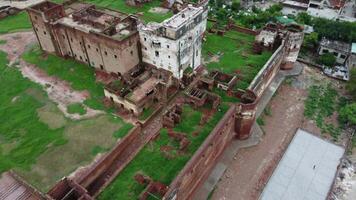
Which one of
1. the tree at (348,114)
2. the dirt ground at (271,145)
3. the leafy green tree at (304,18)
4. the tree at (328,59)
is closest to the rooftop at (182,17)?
the dirt ground at (271,145)

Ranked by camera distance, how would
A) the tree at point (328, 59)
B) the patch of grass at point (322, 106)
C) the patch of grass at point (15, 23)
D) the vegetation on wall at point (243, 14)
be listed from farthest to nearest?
the patch of grass at point (15, 23), the vegetation on wall at point (243, 14), the tree at point (328, 59), the patch of grass at point (322, 106)

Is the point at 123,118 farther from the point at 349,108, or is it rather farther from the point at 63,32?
the point at 349,108

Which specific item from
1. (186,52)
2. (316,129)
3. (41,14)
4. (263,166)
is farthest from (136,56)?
(316,129)

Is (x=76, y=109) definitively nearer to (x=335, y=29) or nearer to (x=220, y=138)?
(x=220, y=138)

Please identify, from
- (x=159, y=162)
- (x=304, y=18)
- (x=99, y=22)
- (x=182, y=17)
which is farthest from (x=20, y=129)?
(x=304, y=18)

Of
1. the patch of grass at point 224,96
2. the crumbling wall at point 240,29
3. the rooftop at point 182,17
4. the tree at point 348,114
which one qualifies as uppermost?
the rooftop at point 182,17

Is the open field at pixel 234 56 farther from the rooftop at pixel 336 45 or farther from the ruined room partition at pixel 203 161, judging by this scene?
the rooftop at pixel 336 45

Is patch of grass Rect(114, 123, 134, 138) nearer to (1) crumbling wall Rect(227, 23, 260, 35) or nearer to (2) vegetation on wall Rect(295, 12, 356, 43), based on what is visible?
(1) crumbling wall Rect(227, 23, 260, 35)
